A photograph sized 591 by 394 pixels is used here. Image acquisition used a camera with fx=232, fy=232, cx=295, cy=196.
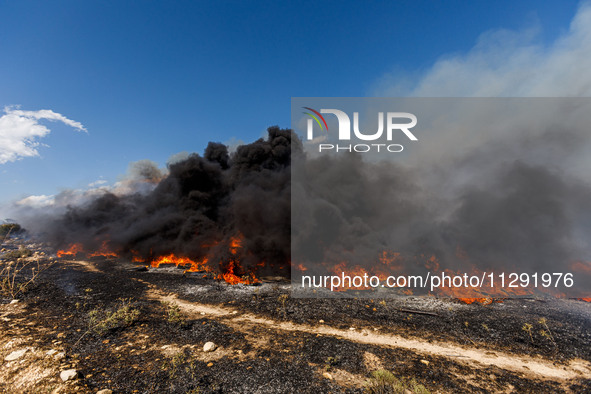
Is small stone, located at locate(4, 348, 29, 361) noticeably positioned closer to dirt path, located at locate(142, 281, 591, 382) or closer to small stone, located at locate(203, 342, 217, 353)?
small stone, located at locate(203, 342, 217, 353)

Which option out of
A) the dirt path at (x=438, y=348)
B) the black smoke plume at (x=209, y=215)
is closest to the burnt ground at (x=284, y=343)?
the dirt path at (x=438, y=348)

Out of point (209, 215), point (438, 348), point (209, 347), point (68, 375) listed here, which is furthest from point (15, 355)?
point (209, 215)

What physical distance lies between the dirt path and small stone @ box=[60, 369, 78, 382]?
561 centimetres

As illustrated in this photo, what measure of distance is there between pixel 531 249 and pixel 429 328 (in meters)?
22.1

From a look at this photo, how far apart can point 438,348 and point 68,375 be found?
12.8 m

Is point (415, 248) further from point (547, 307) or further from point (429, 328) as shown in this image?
point (429, 328)

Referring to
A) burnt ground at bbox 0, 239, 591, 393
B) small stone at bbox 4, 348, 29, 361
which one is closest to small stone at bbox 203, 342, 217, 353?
burnt ground at bbox 0, 239, 591, 393

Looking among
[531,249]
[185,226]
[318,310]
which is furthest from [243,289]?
[531,249]

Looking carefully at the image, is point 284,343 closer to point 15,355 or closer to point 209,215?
point 15,355

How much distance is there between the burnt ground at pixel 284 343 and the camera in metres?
7.16

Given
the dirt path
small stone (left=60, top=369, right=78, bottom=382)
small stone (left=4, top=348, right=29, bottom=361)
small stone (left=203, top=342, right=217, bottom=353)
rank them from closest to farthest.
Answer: small stone (left=60, top=369, right=78, bottom=382)
small stone (left=4, top=348, right=29, bottom=361)
the dirt path
small stone (left=203, top=342, right=217, bottom=353)

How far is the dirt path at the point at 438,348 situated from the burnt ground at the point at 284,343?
5 cm

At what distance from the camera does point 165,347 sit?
29.2 ft

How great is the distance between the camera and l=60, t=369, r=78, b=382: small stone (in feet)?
21.8
